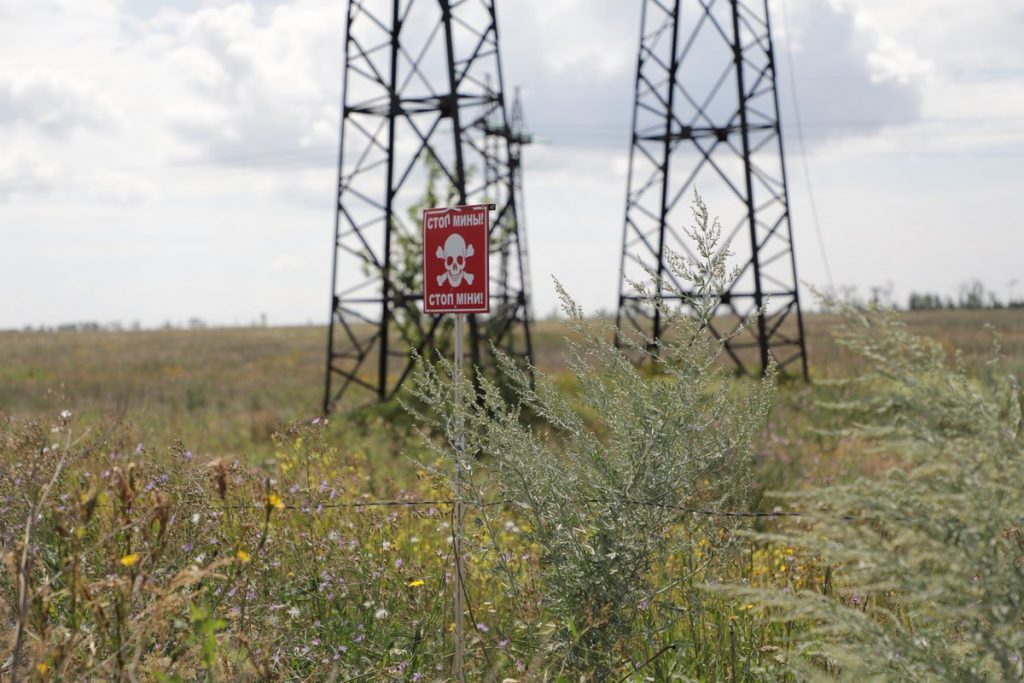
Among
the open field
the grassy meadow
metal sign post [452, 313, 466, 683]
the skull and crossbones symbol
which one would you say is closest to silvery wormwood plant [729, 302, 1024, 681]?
the grassy meadow

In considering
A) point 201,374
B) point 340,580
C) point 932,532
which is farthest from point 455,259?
point 201,374

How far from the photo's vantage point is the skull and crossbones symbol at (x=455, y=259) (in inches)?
225

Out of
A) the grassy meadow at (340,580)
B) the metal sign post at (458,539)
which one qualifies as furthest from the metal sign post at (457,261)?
the metal sign post at (458,539)

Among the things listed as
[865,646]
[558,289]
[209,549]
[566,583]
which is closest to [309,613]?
[209,549]

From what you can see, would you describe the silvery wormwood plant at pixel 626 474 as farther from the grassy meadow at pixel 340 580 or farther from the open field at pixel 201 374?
the open field at pixel 201 374

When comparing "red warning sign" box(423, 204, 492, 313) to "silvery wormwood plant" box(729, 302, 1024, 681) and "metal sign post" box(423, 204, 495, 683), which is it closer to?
"metal sign post" box(423, 204, 495, 683)

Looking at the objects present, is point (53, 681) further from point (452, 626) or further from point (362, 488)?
point (362, 488)

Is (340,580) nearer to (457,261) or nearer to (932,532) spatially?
(457,261)

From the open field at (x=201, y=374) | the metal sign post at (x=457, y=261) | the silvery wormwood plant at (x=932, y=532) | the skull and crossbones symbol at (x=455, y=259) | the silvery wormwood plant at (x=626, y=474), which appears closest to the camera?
the silvery wormwood plant at (x=932, y=532)

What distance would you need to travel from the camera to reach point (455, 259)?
5.76 meters

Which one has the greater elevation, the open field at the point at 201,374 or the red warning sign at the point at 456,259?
the red warning sign at the point at 456,259

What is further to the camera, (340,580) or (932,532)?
(340,580)

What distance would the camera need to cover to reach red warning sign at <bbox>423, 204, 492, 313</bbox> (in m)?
5.62

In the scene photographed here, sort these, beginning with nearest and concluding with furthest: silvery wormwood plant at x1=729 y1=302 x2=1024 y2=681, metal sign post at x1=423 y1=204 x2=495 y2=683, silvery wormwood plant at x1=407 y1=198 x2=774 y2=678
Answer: silvery wormwood plant at x1=729 y1=302 x2=1024 y2=681 → silvery wormwood plant at x1=407 y1=198 x2=774 y2=678 → metal sign post at x1=423 y1=204 x2=495 y2=683
